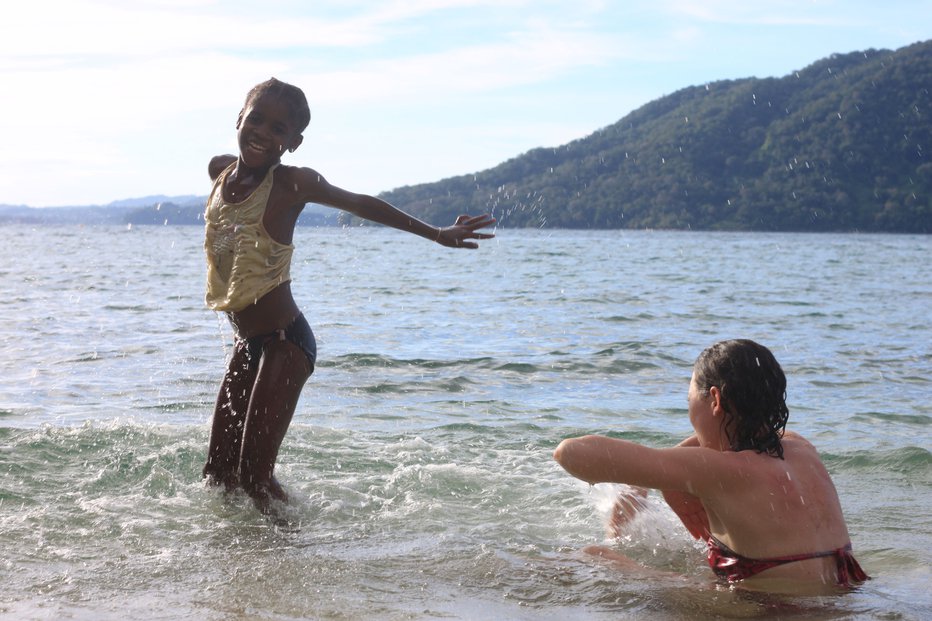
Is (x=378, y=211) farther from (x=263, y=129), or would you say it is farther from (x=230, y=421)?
(x=230, y=421)

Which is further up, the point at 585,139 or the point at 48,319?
the point at 585,139

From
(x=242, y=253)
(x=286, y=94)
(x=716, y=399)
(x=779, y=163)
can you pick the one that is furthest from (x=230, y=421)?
(x=779, y=163)

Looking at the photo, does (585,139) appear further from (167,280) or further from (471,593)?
(471,593)

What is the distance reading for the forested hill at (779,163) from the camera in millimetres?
78812

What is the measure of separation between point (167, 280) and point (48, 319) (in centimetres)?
1201

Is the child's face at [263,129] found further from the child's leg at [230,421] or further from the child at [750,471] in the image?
the child at [750,471]

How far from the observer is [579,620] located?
3.66m

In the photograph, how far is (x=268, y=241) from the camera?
4840 mm

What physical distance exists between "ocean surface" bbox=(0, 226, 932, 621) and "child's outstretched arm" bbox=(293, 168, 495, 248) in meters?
1.46

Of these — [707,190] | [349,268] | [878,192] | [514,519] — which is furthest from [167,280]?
[878,192]

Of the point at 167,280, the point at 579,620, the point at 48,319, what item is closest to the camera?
the point at 579,620

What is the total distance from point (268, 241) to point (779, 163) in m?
84.1

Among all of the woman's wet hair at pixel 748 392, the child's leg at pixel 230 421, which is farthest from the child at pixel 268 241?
the woman's wet hair at pixel 748 392

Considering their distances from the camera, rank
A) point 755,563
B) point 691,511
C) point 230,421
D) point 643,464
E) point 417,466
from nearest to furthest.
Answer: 1. point 643,464
2. point 755,563
3. point 691,511
4. point 230,421
5. point 417,466
